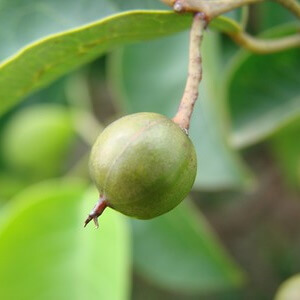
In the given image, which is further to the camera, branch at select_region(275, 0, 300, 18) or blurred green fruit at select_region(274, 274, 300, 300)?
blurred green fruit at select_region(274, 274, 300, 300)

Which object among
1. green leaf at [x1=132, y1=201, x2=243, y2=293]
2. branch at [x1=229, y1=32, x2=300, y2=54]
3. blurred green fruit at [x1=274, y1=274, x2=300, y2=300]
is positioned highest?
branch at [x1=229, y1=32, x2=300, y2=54]

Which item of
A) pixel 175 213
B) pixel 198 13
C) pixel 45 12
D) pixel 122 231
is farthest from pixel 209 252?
pixel 198 13

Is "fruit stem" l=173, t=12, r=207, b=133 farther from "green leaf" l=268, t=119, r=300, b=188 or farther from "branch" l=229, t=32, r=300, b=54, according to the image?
"green leaf" l=268, t=119, r=300, b=188

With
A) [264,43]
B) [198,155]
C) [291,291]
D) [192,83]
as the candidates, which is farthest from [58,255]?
[192,83]

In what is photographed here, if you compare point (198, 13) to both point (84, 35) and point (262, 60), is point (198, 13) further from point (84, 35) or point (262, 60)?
point (262, 60)

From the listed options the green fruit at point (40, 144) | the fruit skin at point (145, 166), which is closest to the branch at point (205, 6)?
the fruit skin at point (145, 166)

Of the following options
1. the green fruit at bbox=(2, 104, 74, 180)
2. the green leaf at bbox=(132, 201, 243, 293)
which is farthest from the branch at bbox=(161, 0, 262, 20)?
the green fruit at bbox=(2, 104, 74, 180)

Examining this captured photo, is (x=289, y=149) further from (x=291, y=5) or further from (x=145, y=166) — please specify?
(x=145, y=166)
